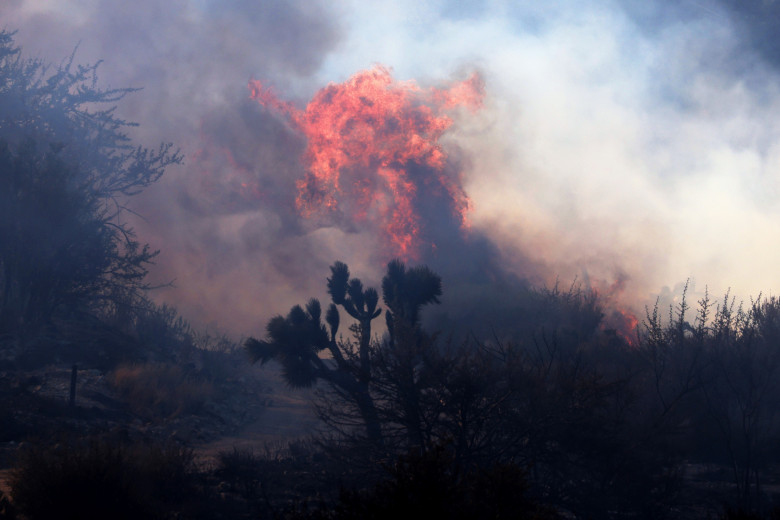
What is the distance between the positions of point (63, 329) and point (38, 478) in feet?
62.4

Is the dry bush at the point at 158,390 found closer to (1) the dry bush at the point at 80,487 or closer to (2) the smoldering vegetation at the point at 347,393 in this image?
(2) the smoldering vegetation at the point at 347,393

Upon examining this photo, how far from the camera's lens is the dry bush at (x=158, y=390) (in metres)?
20.9

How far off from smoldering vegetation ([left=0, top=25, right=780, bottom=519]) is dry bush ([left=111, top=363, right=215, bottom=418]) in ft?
0.32

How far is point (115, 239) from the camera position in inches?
1247

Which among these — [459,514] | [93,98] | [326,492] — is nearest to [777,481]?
[326,492]

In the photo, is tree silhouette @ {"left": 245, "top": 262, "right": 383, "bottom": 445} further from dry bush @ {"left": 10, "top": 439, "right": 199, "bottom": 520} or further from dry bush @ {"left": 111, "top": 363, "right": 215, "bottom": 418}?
dry bush @ {"left": 111, "top": 363, "right": 215, "bottom": 418}

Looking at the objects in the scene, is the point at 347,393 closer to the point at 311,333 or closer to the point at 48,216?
the point at 311,333

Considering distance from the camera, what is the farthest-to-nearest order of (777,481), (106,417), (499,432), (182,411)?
(182,411)
(106,417)
(777,481)
(499,432)

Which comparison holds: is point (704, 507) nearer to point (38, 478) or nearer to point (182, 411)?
point (38, 478)

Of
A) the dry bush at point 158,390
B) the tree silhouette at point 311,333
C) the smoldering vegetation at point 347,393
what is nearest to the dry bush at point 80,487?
the smoldering vegetation at point 347,393

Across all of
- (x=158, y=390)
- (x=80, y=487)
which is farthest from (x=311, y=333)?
(x=158, y=390)

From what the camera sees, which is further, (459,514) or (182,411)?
(182,411)

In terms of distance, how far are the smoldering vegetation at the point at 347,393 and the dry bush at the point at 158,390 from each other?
0.10 metres

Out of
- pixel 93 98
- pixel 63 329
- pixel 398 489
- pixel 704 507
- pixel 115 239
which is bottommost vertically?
pixel 704 507
